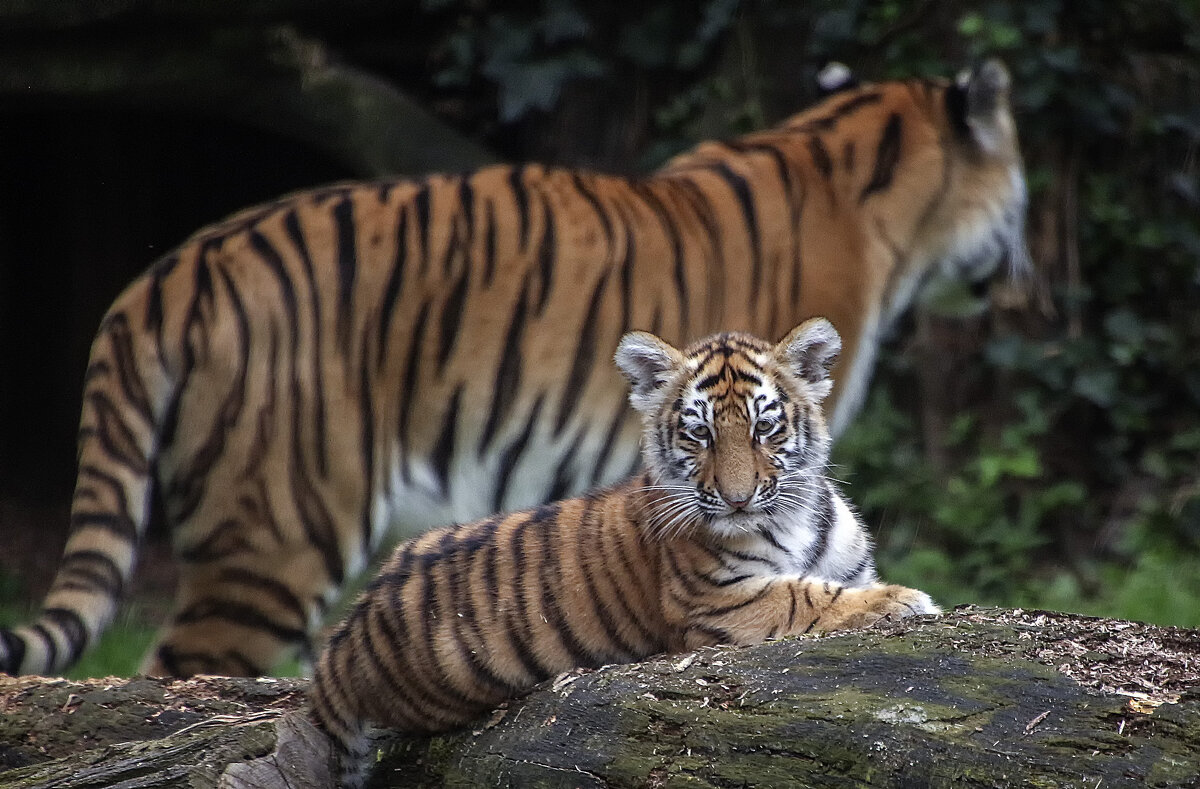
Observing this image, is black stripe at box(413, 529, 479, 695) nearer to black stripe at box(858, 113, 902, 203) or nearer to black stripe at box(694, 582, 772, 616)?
black stripe at box(694, 582, 772, 616)

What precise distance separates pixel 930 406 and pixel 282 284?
3.73 metres

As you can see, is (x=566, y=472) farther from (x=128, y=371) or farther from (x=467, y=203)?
(x=128, y=371)

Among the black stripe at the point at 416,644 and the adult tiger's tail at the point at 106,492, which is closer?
the black stripe at the point at 416,644

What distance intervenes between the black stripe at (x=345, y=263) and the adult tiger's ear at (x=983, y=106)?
8.31 feet

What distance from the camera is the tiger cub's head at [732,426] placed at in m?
3.59

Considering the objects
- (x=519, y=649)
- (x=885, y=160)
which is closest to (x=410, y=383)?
(x=519, y=649)

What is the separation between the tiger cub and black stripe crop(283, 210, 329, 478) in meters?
1.51

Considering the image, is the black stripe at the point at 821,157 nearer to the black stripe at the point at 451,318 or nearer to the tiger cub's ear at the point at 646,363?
the black stripe at the point at 451,318

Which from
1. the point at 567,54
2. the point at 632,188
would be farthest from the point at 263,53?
the point at 632,188

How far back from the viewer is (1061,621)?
3.20 meters

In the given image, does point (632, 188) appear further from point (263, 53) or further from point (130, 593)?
point (130, 593)

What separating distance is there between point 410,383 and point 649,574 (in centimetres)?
202

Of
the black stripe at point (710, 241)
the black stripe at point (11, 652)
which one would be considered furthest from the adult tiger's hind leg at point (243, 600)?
the black stripe at point (710, 241)

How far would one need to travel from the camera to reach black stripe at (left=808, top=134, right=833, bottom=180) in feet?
20.6
